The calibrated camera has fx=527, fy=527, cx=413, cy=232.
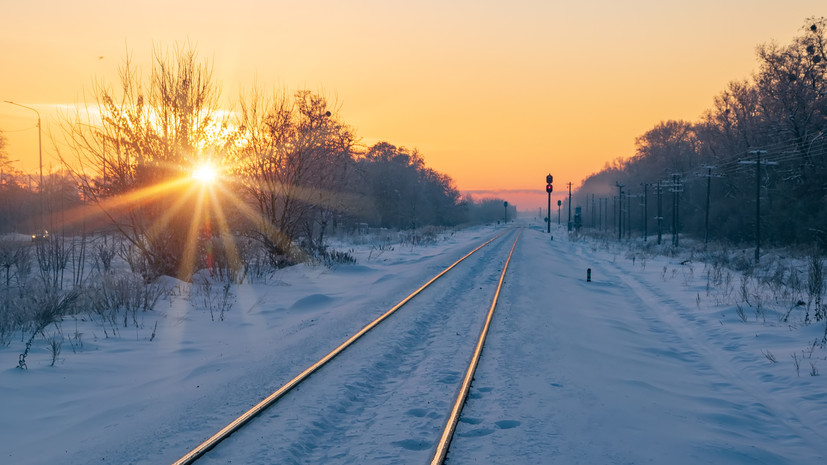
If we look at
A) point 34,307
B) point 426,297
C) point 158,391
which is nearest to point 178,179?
point 34,307

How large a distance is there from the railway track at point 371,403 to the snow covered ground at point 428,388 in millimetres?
31

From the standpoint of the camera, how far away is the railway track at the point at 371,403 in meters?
4.88

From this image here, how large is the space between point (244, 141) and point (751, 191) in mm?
50890

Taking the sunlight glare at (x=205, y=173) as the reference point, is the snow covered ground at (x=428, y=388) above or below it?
below

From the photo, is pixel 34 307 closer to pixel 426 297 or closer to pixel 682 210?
pixel 426 297

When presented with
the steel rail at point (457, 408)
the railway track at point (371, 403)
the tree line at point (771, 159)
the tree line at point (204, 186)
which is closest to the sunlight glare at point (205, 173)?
the tree line at point (204, 186)

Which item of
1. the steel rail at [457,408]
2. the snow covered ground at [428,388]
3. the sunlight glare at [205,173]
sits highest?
the sunlight glare at [205,173]

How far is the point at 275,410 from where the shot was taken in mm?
5832

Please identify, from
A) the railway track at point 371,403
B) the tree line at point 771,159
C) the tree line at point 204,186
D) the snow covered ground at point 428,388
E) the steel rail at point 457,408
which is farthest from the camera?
the tree line at point 771,159

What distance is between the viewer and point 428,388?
6594 millimetres

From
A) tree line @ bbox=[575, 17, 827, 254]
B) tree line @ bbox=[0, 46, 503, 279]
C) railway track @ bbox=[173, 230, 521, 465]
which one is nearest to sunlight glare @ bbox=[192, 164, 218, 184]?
tree line @ bbox=[0, 46, 503, 279]

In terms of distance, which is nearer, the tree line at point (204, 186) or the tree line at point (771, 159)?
the tree line at point (204, 186)

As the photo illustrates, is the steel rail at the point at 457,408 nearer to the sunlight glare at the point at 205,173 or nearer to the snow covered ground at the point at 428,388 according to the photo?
the snow covered ground at the point at 428,388

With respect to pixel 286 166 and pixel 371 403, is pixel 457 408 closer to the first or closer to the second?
pixel 371 403
